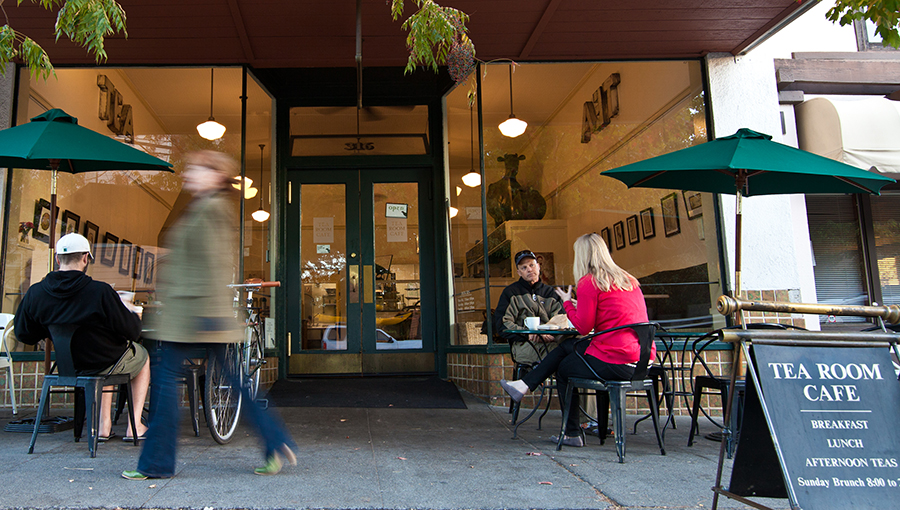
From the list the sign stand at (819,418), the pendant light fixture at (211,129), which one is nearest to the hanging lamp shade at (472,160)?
the pendant light fixture at (211,129)

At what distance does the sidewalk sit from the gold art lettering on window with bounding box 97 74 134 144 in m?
3.54

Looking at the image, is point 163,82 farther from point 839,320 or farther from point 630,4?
point 839,320

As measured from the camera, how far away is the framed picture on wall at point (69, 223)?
5.88 meters

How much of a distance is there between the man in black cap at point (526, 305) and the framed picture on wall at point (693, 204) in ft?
6.30

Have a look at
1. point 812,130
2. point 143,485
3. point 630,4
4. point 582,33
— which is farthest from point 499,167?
point 143,485

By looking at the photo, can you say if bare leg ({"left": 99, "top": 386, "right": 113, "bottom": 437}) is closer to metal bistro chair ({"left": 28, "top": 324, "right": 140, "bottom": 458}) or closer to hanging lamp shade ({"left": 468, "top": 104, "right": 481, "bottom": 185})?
metal bistro chair ({"left": 28, "top": 324, "right": 140, "bottom": 458})

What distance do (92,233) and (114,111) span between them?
1294 mm

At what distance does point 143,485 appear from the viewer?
280 centimetres

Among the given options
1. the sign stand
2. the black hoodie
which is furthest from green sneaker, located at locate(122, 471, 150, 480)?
the sign stand

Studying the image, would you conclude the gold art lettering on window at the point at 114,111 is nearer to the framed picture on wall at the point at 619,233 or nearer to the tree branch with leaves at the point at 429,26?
the tree branch with leaves at the point at 429,26

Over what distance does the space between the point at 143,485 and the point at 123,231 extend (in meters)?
4.57

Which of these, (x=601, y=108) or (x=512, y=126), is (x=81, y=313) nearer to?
(x=512, y=126)

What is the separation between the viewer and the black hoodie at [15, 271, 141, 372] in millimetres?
3494

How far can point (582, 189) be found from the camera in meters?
7.32
